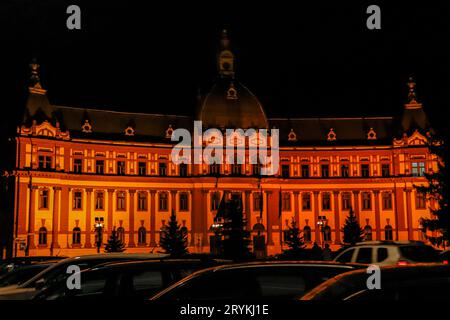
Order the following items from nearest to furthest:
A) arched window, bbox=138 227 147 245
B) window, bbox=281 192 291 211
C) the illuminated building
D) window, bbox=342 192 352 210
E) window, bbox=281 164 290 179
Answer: the illuminated building → arched window, bbox=138 227 147 245 → window, bbox=281 192 291 211 → window, bbox=342 192 352 210 → window, bbox=281 164 290 179

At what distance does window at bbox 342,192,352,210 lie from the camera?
84.9 meters

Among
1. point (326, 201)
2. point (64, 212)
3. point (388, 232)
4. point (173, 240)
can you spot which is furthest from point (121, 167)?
point (388, 232)

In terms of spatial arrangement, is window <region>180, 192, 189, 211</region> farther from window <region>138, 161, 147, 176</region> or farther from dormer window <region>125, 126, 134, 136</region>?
dormer window <region>125, 126, 134, 136</region>

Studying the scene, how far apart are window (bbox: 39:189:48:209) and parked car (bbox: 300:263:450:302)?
6817 cm

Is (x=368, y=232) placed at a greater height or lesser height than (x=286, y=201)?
lesser

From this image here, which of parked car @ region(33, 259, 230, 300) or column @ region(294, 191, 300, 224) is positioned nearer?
parked car @ region(33, 259, 230, 300)

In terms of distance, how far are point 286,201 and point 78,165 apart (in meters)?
24.5

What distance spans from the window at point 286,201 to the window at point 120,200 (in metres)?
18.6

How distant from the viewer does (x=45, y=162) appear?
73.6 metres

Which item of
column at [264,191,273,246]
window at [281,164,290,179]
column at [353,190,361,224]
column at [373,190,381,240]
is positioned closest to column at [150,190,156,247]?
column at [264,191,273,246]

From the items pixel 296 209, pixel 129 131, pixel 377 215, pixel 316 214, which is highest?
pixel 129 131

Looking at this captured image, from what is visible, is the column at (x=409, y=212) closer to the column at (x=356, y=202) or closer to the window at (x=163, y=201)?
the column at (x=356, y=202)

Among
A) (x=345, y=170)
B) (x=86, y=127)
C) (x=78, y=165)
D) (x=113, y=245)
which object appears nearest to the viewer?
(x=113, y=245)

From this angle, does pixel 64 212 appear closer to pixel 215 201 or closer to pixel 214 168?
pixel 215 201
